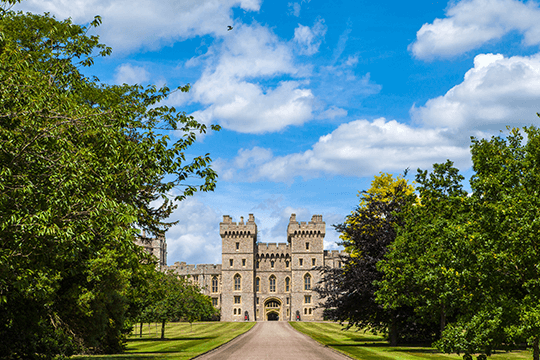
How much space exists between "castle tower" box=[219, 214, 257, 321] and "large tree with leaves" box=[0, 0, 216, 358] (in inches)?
2606

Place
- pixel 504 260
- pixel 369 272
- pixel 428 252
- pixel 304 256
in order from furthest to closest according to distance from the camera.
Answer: pixel 304 256
pixel 369 272
pixel 428 252
pixel 504 260

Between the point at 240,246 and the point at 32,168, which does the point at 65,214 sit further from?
the point at 240,246

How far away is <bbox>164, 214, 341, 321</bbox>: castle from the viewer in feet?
284

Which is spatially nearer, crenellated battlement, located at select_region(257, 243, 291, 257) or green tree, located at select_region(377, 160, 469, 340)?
green tree, located at select_region(377, 160, 469, 340)

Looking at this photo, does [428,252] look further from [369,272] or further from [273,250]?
[273,250]

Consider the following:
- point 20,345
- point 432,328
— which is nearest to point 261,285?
point 432,328

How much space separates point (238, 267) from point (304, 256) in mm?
11557

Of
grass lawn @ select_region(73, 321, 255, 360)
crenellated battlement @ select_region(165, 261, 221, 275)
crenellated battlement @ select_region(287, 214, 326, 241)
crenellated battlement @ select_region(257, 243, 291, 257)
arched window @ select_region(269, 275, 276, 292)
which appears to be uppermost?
crenellated battlement @ select_region(287, 214, 326, 241)

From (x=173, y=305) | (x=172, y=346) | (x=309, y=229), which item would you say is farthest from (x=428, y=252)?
(x=309, y=229)

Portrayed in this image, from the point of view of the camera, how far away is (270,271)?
9025 cm

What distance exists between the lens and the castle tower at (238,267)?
284 ft

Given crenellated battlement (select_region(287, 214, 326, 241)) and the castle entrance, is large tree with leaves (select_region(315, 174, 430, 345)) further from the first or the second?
the castle entrance

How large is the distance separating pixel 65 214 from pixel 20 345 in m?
8.55

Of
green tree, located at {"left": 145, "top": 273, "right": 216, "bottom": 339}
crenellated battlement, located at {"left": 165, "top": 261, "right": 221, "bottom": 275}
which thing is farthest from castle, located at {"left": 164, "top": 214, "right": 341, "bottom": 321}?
green tree, located at {"left": 145, "top": 273, "right": 216, "bottom": 339}
